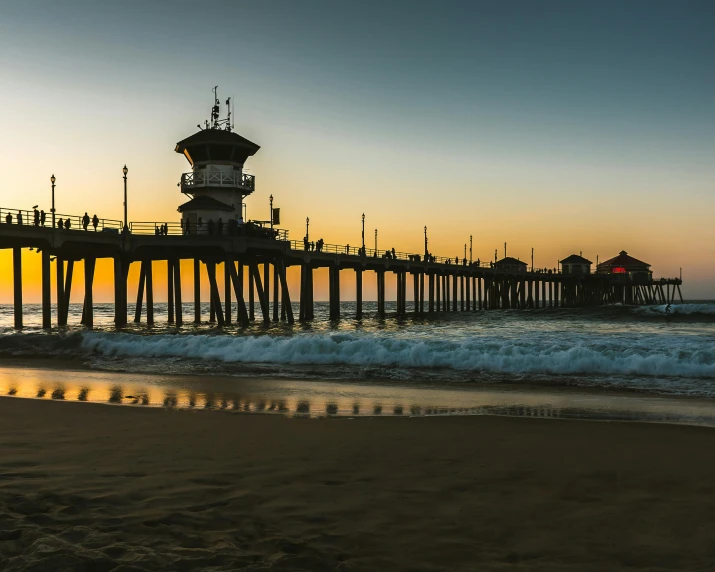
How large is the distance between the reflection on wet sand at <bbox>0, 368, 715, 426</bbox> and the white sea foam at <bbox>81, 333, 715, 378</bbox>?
13.3ft

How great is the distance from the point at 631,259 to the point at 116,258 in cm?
8769

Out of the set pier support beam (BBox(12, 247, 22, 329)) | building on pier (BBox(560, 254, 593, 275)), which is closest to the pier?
pier support beam (BBox(12, 247, 22, 329))

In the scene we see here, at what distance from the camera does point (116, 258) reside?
116ft

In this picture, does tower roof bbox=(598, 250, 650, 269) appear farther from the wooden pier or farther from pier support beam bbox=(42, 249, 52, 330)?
pier support beam bbox=(42, 249, 52, 330)

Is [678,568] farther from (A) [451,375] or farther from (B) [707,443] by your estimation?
(A) [451,375]

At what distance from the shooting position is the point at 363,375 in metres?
15.2

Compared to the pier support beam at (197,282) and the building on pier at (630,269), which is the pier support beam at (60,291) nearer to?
the pier support beam at (197,282)

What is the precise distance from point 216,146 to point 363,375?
30793mm

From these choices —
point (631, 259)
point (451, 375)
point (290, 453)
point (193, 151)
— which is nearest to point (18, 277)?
point (193, 151)

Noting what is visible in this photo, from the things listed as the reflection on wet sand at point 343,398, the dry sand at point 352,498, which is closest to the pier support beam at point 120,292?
the reflection on wet sand at point 343,398

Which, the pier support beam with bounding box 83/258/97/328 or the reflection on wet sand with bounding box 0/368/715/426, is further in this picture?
the pier support beam with bounding box 83/258/97/328

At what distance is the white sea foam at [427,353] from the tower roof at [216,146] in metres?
22.6

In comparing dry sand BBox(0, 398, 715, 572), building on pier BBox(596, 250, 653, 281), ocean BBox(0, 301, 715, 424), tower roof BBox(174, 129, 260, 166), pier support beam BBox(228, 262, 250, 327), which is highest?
tower roof BBox(174, 129, 260, 166)

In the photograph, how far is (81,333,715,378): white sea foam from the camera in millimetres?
16203
